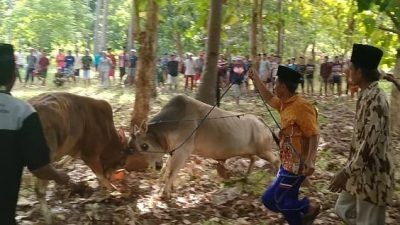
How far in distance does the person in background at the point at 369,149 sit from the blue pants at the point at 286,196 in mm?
728

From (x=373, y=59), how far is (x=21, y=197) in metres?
4.93

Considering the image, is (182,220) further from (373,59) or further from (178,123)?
(373,59)

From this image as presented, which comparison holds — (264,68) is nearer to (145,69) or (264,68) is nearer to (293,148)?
(145,69)

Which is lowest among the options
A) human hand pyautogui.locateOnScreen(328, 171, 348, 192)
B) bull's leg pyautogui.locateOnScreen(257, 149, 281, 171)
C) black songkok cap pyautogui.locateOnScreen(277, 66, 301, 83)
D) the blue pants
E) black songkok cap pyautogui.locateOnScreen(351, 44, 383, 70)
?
bull's leg pyautogui.locateOnScreen(257, 149, 281, 171)

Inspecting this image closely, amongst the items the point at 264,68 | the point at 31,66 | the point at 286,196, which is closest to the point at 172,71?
the point at 264,68

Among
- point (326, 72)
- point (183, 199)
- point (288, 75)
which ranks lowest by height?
point (183, 199)

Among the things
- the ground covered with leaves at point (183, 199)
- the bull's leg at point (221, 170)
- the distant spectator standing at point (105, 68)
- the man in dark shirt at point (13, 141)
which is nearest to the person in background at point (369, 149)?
the ground covered with leaves at point (183, 199)

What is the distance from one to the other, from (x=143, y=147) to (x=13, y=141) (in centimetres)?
421

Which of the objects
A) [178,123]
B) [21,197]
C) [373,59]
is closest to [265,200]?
[373,59]

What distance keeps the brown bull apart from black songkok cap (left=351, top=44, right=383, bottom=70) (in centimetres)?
354

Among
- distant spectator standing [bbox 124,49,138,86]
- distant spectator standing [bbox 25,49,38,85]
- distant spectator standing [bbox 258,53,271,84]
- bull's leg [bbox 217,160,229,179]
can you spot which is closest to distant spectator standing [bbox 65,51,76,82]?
distant spectator standing [bbox 25,49,38,85]

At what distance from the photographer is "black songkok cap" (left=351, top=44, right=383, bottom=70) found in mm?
4154

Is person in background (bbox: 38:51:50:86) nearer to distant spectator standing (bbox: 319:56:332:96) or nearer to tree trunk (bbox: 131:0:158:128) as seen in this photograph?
distant spectator standing (bbox: 319:56:332:96)

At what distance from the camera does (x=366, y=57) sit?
416cm
